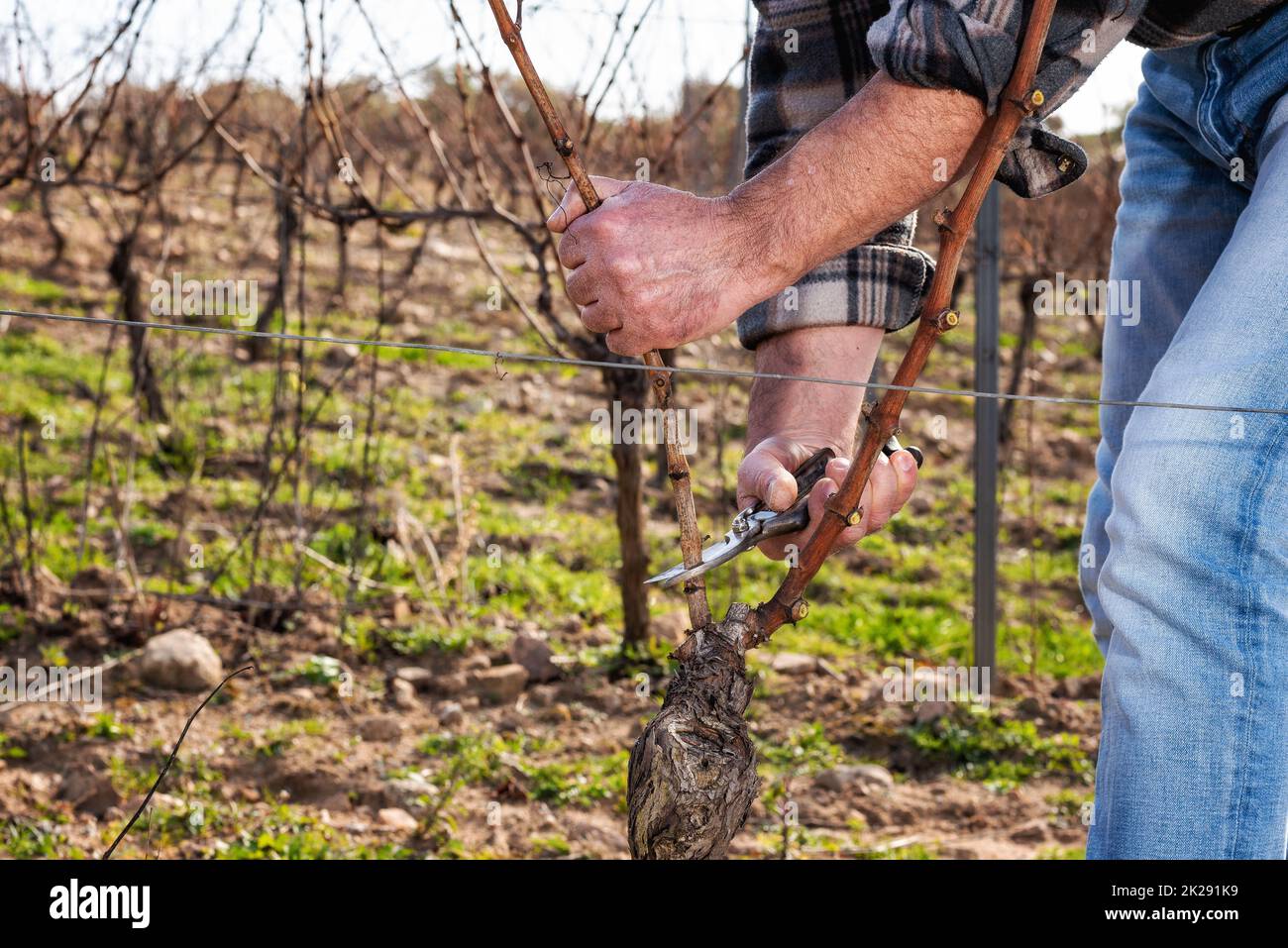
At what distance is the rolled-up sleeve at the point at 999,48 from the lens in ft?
4.12

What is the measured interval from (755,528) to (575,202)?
42 centimetres

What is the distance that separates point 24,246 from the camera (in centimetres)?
823

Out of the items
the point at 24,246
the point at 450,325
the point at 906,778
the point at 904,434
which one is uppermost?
the point at 24,246

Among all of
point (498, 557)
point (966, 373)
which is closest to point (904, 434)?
point (966, 373)

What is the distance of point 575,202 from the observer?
4.53 feet

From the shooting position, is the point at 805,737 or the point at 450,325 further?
the point at 450,325

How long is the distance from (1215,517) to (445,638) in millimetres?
2633

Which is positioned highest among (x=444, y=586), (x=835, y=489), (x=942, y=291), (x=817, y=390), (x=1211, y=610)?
(x=942, y=291)

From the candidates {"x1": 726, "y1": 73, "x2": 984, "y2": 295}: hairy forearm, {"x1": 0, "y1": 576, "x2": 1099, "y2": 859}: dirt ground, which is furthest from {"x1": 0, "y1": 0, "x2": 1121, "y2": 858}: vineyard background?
{"x1": 726, "y1": 73, "x2": 984, "y2": 295}: hairy forearm

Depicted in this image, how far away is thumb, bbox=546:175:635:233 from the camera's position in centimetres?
138

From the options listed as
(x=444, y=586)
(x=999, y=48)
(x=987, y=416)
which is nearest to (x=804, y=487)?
(x=999, y=48)

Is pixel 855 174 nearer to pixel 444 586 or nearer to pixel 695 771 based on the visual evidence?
pixel 695 771

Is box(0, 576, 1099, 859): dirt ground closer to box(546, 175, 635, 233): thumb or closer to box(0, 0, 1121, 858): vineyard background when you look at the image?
box(0, 0, 1121, 858): vineyard background
